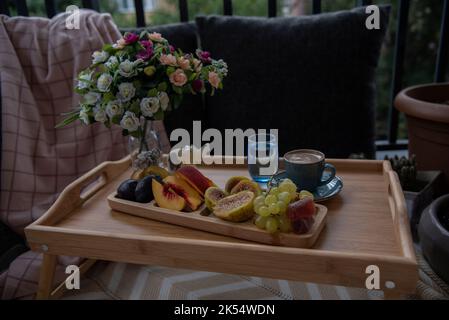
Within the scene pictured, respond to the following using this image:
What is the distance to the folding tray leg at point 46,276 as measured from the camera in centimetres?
108

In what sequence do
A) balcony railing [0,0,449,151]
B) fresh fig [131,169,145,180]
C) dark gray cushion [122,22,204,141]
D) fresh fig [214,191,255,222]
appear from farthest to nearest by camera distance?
balcony railing [0,0,449,151] → dark gray cushion [122,22,204,141] → fresh fig [131,169,145,180] → fresh fig [214,191,255,222]

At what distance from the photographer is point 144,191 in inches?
39.9

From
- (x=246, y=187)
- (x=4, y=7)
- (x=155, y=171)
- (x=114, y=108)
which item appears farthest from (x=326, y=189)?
(x=4, y=7)

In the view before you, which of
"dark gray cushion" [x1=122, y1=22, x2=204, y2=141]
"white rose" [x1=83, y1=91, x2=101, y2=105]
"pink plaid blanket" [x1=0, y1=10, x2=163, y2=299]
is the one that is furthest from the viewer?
"dark gray cushion" [x1=122, y1=22, x2=204, y2=141]

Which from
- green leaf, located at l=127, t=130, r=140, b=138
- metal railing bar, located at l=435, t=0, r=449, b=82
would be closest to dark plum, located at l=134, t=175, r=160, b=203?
green leaf, located at l=127, t=130, r=140, b=138

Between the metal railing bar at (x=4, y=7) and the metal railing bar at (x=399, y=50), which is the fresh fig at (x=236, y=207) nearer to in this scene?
the metal railing bar at (x=399, y=50)

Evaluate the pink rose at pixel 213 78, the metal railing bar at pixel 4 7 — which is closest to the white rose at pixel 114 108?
the pink rose at pixel 213 78

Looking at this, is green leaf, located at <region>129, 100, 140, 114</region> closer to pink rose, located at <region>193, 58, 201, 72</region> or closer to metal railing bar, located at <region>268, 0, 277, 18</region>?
pink rose, located at <region>193, 58, 201, 72</region>

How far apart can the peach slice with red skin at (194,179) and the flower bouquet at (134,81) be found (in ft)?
0.47

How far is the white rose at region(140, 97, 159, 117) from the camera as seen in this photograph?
0.97m

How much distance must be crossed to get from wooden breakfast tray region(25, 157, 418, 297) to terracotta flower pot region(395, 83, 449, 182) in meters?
0.40

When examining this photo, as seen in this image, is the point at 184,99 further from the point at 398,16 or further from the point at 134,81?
the point at 398,16

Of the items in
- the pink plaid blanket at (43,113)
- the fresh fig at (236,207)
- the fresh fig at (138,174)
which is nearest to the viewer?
the fresh fig at (236,207)
